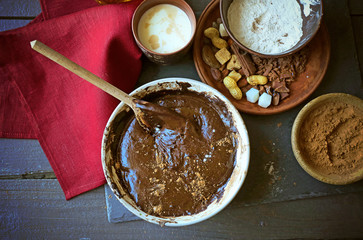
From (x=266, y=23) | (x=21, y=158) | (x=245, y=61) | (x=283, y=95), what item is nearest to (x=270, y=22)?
(x=266, y=23)

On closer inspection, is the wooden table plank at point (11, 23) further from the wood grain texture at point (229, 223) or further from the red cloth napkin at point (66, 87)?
the wood grain texture at point (229, 223)

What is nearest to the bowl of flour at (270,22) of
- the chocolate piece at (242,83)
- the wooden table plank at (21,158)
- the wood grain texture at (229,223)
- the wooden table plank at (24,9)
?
the chocolate piece at (242,83)

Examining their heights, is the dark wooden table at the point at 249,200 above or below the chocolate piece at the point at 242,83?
below

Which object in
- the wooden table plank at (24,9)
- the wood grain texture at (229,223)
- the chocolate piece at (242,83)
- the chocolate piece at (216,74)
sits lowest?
the wood grain texture at (229,223)

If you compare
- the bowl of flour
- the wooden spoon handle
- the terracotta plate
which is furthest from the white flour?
the wooden spoon handle

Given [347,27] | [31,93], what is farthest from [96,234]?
[347,27]

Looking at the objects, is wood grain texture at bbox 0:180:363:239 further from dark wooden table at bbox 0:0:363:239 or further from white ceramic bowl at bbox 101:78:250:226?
white ceramic bowl at bbox 101:78:250:226
